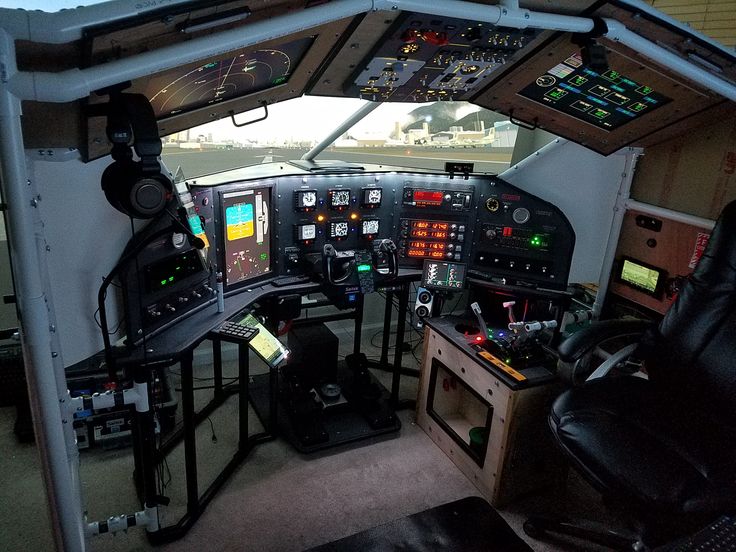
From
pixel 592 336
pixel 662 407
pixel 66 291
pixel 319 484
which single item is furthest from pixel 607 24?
pixel 319 484

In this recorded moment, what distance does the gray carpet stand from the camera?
6.45 feet

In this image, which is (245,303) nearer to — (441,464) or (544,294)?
(441,464)

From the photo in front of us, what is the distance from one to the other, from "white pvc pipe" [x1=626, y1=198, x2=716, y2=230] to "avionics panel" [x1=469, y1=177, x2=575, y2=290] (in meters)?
0.30

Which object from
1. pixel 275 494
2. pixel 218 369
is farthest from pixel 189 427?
pixel 218 369

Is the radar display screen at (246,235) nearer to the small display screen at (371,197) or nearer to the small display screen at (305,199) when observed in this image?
the small display screen at (305,199)

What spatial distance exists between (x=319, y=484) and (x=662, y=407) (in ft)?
4.57

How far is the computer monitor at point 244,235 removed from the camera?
2.19 metres

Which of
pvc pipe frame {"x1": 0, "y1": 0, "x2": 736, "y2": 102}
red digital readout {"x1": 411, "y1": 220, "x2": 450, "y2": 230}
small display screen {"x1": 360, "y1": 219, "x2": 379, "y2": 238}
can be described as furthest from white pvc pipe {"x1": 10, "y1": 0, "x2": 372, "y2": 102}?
red digital readout {"x1": 411, "y1": 220, "x2": 450, "y2": 230}

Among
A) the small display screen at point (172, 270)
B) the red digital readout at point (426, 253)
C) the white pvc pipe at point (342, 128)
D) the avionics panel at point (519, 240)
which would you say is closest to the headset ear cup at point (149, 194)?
the small display screen at point (172, 270)

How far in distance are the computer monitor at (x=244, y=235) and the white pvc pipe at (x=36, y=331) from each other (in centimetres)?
98

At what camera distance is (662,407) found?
1.71 metres

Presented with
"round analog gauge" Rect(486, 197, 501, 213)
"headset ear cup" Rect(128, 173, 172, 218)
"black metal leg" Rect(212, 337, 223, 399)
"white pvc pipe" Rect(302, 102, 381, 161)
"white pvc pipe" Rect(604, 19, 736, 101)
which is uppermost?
"white pvc pipe" Rect(604, 19, 736, 101)

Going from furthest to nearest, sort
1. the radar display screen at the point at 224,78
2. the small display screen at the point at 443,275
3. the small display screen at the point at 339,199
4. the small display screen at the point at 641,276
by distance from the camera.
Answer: the small display screen at the point at 443,275 < the small display screen at the point at 339,199 < the small display screen at the point at 641,276 < the radar display screen at the point at 224,78

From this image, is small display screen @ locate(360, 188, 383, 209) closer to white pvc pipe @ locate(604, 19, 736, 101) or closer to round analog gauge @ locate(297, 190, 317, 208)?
round analog gauge @ locate(297, 190, 317, 208)
